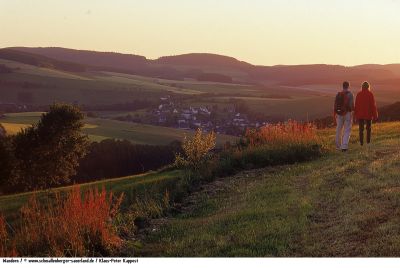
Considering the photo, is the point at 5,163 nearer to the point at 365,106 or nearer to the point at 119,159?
the point at 119,159

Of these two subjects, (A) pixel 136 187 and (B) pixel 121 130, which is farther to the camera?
(B) pixel 121 130

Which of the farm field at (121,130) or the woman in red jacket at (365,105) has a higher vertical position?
the woman in red jacket at (365,105)

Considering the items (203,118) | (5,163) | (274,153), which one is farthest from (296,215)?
(203,118)

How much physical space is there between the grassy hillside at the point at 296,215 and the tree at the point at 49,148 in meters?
37.3

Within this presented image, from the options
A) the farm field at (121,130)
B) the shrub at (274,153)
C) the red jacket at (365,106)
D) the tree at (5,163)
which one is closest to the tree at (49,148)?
the tree at (5,163)

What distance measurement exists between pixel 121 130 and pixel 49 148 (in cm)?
2907

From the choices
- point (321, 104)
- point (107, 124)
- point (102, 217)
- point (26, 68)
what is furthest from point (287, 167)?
point (26, 68)

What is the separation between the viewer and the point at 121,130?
79.8 m

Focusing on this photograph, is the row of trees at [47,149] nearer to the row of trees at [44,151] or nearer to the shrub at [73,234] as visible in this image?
the row of trees at [44,151]

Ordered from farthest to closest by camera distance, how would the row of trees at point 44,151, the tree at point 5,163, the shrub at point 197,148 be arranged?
the row of trees at point 44,151
the tree at point 5,163
the shrub at point 197,148

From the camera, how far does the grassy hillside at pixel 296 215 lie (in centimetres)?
867

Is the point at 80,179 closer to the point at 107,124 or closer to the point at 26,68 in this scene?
the point at 107,124

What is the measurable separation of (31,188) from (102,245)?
43126mm

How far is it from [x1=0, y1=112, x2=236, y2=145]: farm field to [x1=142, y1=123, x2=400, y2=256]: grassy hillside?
2001 inches
